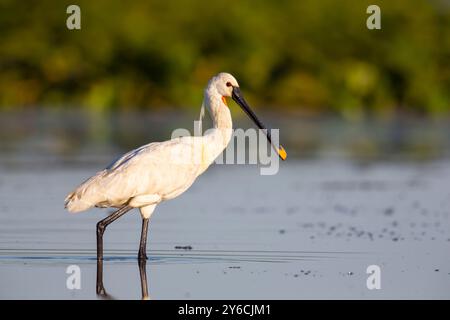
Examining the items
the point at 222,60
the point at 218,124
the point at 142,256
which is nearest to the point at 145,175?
the point at 142,256

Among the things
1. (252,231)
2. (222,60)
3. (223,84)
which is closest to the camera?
(223,84)

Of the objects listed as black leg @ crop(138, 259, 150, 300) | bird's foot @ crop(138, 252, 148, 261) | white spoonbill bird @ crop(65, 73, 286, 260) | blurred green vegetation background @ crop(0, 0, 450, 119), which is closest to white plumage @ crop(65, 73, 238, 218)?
white spoonbill bird @ crop(65, 73, 286, 260)

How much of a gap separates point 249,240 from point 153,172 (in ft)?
4.79

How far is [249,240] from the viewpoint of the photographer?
459 inches

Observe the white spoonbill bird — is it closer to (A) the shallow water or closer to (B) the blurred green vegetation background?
(A) the shallow water

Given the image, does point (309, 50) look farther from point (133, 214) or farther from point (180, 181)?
point (180, 181)

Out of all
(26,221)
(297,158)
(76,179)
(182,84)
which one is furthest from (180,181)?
(182,84)

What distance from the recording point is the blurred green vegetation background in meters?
32.8

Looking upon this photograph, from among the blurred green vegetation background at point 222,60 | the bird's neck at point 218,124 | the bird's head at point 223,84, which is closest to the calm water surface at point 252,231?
the bird's neck at point 218,124

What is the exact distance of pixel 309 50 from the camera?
113ft

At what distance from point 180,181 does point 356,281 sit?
186 cm

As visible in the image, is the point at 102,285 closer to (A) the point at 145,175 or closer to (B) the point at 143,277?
(B) the point at 143,277

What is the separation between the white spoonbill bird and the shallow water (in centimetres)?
46

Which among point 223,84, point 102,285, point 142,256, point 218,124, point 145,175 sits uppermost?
point 223,84
